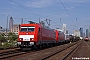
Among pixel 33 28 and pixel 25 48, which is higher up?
pixel 33 28

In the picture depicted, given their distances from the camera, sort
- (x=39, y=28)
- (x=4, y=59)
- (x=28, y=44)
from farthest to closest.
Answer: (x=39, y=28) < (x=28, y=44) < (x=4, y=59)

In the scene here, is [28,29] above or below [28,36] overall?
above

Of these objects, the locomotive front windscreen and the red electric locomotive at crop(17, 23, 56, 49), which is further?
the locomotive front windscreen

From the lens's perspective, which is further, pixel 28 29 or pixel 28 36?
pixel 28 29

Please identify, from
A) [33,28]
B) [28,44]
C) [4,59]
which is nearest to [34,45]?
[28,44]

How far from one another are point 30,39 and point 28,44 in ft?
2.34

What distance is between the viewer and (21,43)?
25.6m

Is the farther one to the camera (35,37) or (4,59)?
(35,37)

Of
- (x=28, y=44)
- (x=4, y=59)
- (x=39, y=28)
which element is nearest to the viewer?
(x=4, y=59)

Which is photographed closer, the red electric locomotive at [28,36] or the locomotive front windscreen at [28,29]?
the red electric locomotive at [28,36]

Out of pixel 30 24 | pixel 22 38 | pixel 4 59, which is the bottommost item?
pixel 4 59

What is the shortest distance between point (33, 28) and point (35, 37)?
1.39 metres

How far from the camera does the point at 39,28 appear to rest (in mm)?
27656

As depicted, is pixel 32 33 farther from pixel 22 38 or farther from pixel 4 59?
pixel 4 59
